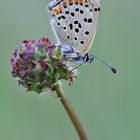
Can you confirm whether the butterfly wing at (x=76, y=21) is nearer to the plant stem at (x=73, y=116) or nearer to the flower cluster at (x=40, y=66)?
the flower cluster at (x=40, y=66)

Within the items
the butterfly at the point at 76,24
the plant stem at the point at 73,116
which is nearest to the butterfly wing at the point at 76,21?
the butterfly at the point at 76,24

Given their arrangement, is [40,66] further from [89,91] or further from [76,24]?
[89,91]

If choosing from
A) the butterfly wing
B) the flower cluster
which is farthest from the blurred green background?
the flower cluster

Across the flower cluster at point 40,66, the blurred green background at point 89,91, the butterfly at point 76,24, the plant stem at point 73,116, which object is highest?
the blurred green background at point 89,91

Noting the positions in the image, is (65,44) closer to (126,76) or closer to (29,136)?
(29,136)

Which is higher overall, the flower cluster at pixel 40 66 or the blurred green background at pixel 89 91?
the blurred green background at pixel 89 91
